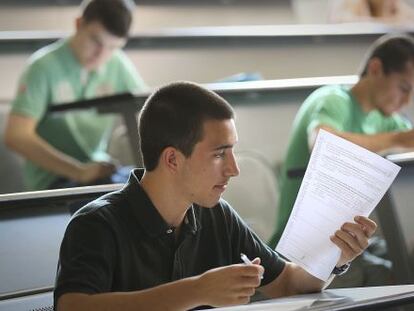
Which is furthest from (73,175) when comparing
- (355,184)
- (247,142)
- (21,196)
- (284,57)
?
(284,57)

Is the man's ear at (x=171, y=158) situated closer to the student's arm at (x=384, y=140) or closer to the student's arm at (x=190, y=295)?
the student's arm at (x=190, y=295)

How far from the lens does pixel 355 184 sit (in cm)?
127

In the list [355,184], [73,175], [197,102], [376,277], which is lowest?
[376,277]

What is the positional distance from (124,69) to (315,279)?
6.65 feet

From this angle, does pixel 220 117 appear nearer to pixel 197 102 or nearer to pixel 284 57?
pixel 197 102

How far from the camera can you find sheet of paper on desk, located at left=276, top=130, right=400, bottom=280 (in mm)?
1251

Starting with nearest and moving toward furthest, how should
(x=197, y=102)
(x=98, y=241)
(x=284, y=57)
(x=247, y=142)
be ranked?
(x=98, y=241) → (x=197, y=102) → (x=247, y=142) → (x=284, y=57)

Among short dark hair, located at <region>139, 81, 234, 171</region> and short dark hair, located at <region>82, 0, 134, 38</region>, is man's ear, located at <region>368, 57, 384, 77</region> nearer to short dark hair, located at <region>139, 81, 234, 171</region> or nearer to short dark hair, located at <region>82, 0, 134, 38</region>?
short dark hair, located at <region>82, 0, 134, 38</region>

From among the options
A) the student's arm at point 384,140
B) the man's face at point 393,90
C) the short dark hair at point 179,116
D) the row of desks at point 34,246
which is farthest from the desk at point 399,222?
the short dark hair at point 179,116

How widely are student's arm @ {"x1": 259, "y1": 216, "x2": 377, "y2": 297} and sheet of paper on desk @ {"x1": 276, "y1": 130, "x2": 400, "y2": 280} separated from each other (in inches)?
0.6

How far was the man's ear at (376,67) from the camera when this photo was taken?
2.75 m

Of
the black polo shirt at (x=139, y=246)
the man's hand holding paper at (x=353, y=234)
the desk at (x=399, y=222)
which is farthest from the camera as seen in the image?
the desk at (x=399, y=222)

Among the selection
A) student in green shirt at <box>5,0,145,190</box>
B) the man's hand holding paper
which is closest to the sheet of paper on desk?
the man's hand holding paper

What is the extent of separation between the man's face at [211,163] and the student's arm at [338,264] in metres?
0.23
